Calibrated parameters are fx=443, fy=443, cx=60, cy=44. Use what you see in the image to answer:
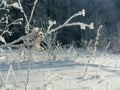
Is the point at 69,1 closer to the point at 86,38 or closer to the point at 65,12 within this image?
the point at 65,12

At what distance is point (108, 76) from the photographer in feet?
12.0

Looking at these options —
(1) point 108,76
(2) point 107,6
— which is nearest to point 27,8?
(2) point 107,6

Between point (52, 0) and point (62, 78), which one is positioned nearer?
point (62, 78)

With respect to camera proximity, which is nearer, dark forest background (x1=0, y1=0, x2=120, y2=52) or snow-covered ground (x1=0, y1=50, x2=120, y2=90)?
snow-covered ground (x1=0, y1=50, x2=120, y2=90)

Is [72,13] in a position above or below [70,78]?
above

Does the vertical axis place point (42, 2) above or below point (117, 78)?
above

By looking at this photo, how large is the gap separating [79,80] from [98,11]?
69.8 feet

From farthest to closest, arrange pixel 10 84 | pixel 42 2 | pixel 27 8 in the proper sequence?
1. pixel 42 2
2. pixel 27 8
3. pixel 10 84

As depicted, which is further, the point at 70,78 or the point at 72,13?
the point at 72,13

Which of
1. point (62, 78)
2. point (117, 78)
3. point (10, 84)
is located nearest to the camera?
point (10, 84)

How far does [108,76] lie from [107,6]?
22257 millimetres

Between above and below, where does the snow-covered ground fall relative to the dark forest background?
below

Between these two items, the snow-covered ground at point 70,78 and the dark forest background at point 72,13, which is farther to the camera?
the dark forest background at point 72,13

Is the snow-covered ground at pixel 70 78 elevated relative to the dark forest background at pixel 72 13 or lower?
lower
